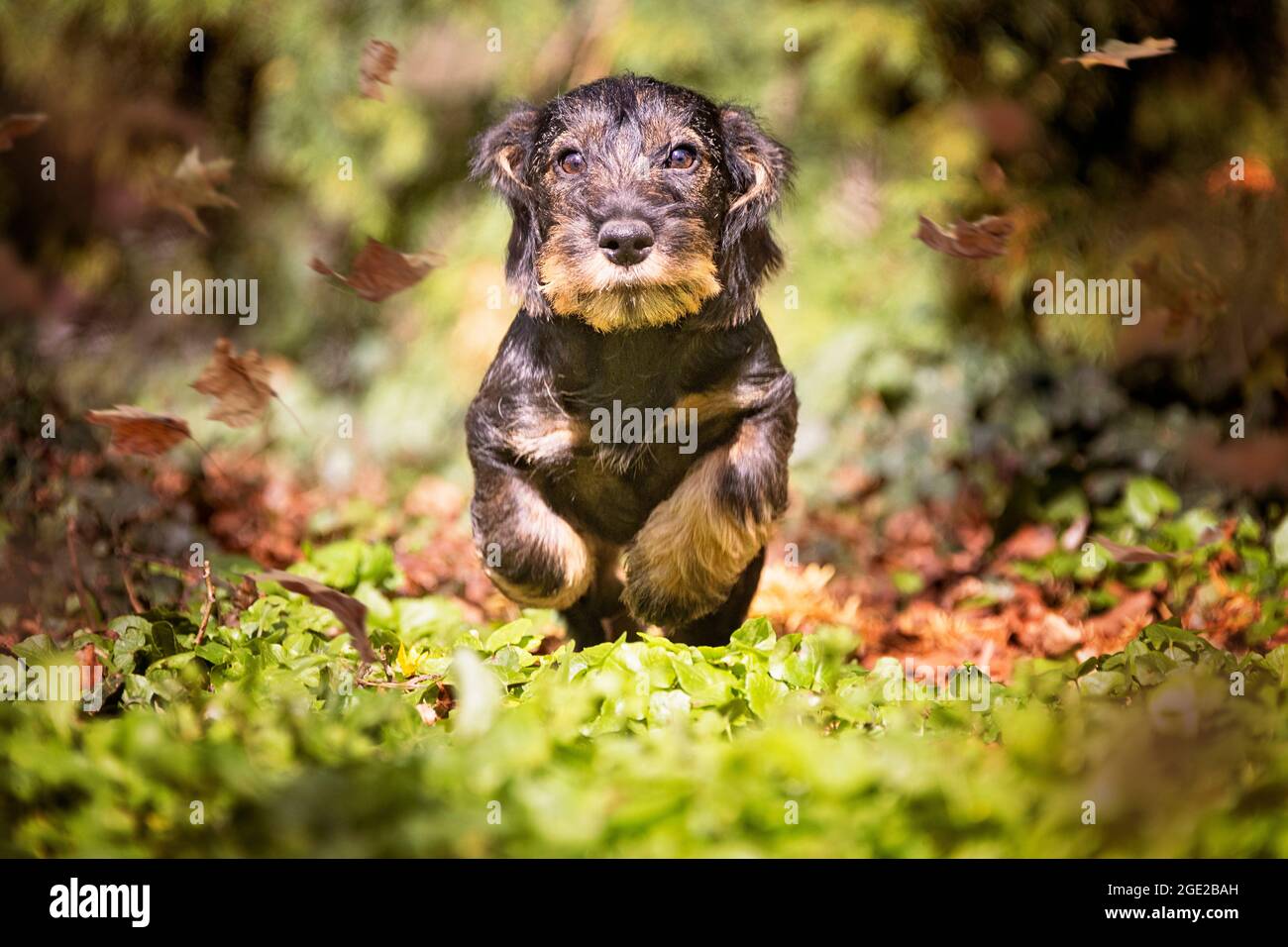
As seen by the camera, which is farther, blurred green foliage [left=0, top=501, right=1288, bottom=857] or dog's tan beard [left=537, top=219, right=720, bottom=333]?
dog's tan beard [left=537, top=219, right=720, bottom=333]

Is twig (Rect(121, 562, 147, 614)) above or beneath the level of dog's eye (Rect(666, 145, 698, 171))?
beneath

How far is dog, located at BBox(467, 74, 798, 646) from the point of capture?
3.61 m

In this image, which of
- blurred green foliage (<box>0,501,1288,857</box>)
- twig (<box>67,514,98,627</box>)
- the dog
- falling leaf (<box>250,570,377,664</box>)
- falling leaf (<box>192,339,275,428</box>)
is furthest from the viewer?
twig (<box>67,514,98,627</box>)

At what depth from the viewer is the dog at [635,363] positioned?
3609 millimetres

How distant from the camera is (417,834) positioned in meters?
2.50

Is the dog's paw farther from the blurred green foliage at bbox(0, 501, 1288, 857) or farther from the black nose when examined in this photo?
the black nose

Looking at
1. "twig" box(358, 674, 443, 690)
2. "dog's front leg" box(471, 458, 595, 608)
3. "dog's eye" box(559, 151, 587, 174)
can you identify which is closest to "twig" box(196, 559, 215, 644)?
"twig" box(358, 674, 443, 690)

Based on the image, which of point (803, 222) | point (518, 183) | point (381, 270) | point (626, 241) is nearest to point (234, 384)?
point (381, 270)

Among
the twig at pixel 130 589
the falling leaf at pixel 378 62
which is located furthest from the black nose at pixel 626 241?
the twig at pixel 130 589

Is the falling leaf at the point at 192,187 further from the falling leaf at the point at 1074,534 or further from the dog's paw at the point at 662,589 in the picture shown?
the falling leaf at the point at 1074,534

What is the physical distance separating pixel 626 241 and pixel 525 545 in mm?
1098

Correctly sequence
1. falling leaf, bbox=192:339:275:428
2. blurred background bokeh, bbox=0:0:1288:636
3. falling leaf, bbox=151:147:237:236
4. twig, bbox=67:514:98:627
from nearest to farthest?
falling leaf, bbox=192:339:275:428 < falling leaf, bbox=151:147:237:236 < twig, bbox=67:514:98:627 < blurred background bokeh, bbox=0:0:1288:636

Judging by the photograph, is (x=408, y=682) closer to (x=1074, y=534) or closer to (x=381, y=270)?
(x=381, y=270)

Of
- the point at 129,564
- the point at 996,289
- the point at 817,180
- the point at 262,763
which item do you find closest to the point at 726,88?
the point at 817,180
